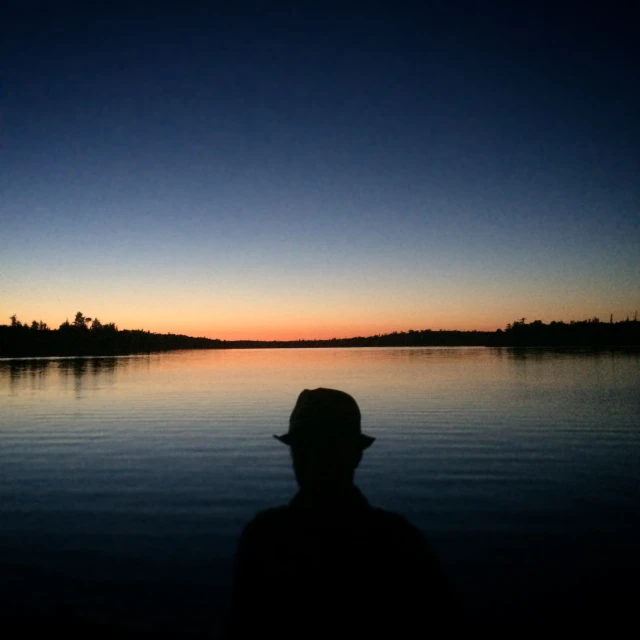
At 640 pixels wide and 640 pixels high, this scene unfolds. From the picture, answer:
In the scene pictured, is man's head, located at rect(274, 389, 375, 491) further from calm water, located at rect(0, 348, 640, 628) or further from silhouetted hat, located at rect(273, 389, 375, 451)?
calm water, located at rect(0, 348, 640, 628)

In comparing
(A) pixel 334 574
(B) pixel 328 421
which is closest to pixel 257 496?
(B) pixel 328 421

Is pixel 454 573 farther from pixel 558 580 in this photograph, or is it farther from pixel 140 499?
pixel 140 499

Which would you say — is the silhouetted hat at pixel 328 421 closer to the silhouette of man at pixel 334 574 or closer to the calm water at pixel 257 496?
the silhouette of man at pixel 334 574

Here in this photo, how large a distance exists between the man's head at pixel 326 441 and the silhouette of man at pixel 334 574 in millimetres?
113

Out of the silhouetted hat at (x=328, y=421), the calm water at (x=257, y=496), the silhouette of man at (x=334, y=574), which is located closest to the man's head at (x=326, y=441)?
the silhouetted hat at (x=328, y=421)

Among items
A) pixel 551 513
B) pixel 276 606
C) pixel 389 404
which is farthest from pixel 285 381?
pixel 276 606

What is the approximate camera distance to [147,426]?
30141 millimetres

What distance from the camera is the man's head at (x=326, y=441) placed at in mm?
3334

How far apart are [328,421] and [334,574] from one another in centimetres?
97

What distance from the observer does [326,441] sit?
134 inches

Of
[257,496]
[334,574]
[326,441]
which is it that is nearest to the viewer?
[334,574]

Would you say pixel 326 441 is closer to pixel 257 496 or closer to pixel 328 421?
pixel 328 421

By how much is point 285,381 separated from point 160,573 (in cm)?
4960

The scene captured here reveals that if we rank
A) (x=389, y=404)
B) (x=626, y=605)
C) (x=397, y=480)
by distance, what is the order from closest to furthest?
(x=626, y=605) < (x=397, y=480) < (x=389, y=404)
